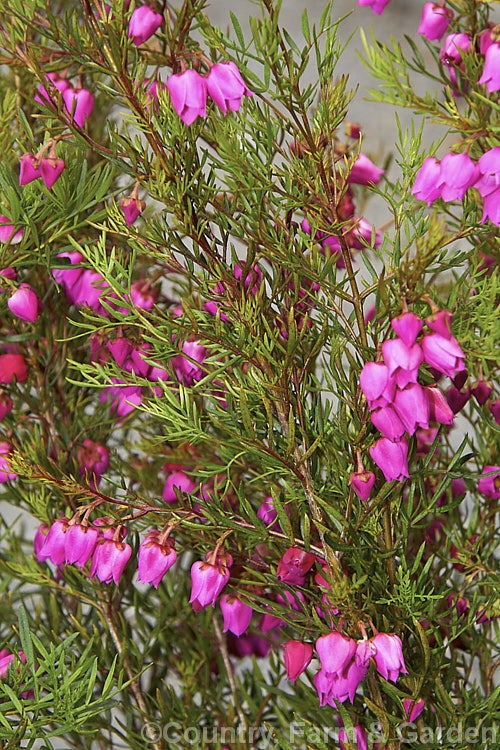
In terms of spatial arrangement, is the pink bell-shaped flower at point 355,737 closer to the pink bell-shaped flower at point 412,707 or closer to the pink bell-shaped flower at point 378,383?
the pink bell-shaped flower at point 412,707

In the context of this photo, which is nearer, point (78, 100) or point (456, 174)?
point (456, 174)

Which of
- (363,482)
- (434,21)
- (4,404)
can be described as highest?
(434,21)

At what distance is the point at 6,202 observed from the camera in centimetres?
41

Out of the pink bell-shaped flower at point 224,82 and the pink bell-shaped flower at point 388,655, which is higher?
the pink bell-shaped flower at point 224,82

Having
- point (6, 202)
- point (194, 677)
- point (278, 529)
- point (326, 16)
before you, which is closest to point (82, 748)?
point (194, 677)

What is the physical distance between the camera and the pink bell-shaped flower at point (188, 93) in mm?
318

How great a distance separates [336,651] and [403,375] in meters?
0.11

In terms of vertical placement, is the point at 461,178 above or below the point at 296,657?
above

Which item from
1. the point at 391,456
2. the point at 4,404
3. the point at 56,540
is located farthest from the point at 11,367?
the point at 391,456

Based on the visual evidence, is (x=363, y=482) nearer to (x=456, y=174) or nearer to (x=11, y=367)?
(x=456, y=174)

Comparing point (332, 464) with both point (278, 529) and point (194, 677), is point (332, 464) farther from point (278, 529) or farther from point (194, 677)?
point (194, 677)

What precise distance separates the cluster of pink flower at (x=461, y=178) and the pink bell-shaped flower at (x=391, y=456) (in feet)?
0.30

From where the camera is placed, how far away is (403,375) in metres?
0.30

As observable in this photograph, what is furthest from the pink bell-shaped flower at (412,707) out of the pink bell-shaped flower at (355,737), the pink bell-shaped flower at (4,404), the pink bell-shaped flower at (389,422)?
the pink bell-shaped flower at (4,404)
